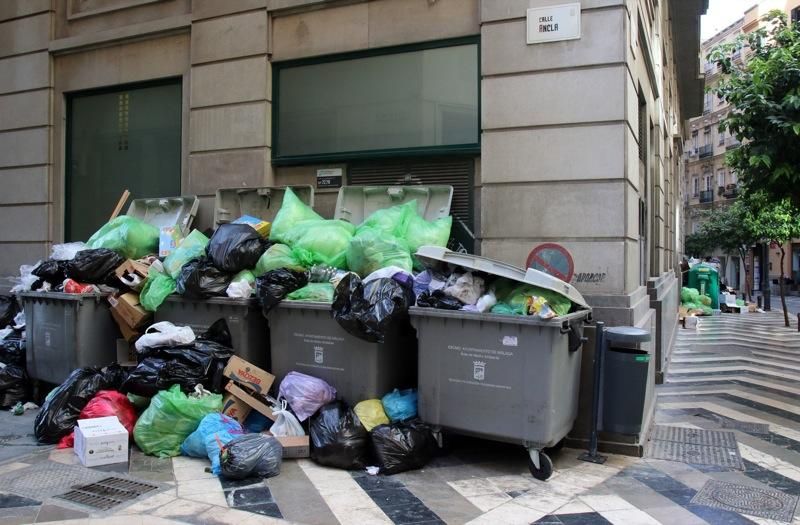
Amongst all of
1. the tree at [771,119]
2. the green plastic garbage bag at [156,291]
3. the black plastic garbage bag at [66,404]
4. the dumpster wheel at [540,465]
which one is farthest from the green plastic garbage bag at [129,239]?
the tree at [771,119]

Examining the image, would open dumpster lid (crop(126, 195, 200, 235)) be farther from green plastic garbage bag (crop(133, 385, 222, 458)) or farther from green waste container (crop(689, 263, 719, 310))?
green waste container (crop(689, 263, 719, 310))

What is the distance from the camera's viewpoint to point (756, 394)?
298 inches

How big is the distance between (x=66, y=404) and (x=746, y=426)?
6170 mm

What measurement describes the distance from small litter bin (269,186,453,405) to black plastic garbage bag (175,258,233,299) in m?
0.64

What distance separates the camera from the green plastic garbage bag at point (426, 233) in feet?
19.0

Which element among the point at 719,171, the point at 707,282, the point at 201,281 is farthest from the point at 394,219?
the point at 719,171

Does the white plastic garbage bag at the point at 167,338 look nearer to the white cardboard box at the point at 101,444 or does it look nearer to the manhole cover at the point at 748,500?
the white cardboard box at the point at 101,444

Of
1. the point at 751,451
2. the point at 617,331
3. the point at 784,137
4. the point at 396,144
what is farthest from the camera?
the point at 784,137

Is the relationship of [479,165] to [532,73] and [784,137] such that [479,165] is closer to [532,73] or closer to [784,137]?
[532,73]

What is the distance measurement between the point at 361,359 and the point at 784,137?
5754 mm

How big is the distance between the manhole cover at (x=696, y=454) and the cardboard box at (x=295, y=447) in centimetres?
273

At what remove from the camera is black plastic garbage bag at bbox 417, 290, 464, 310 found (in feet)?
15.2

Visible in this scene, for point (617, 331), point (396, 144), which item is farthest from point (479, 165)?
point (617, 331)

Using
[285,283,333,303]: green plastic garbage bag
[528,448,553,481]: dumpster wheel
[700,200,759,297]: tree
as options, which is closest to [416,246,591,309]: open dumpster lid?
[285,283,333,303]: green plastic garbage bag
